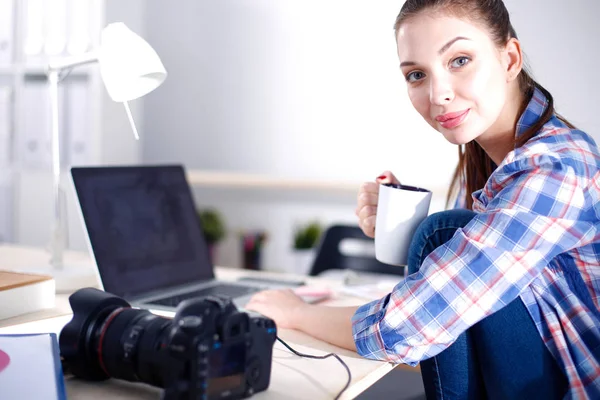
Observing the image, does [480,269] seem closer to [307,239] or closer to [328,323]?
[328,323]

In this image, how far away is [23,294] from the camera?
1050mm

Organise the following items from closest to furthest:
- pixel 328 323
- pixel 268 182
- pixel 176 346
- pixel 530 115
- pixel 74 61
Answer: pixel 176 346
pixel 328 323
pixel 530 115
pixel 74 61
pixel 268 182

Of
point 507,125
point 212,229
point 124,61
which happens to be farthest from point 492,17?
point 212,229

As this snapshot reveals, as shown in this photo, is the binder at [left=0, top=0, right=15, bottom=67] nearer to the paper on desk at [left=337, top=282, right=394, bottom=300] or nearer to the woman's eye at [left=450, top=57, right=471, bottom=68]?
the paper on desk at [left=337, top=282, right=394, bottom=300]

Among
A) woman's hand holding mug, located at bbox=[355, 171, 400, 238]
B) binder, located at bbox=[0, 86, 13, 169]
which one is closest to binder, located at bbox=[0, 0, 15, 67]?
binder, located at bbox=[0, 86, 13, 169]

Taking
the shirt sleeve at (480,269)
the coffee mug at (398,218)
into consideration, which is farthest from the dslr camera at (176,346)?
the coffee mug at (398,218)

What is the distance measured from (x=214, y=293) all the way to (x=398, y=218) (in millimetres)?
468

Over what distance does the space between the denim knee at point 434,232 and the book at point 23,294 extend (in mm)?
587

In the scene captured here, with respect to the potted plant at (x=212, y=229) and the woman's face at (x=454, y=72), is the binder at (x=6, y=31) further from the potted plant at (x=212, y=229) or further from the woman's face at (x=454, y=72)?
the woman's face at (x=454, y=72)

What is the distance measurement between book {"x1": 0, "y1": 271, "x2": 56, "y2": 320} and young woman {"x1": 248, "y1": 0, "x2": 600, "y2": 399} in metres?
0.34

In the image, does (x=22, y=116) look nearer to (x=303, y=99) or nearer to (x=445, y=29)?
(x=303, y=99)

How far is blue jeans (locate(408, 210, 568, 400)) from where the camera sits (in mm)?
947

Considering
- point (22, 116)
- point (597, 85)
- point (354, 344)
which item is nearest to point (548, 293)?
point (354, 344)

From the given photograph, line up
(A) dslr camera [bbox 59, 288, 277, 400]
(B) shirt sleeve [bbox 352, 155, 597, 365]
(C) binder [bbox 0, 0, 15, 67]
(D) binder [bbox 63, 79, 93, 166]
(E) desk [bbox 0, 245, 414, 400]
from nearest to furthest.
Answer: (A) dslr camera [bbox 59, 288, 277, 400] → (E) desk [bbox 0, 245, 414, 400] → (B) shirt sleeve [bbox 352, 155, 597, 365] → (D) binder [bbox 63, 79, 93, 166] → (C) binder [bbox 0, 0, 15, 67]
